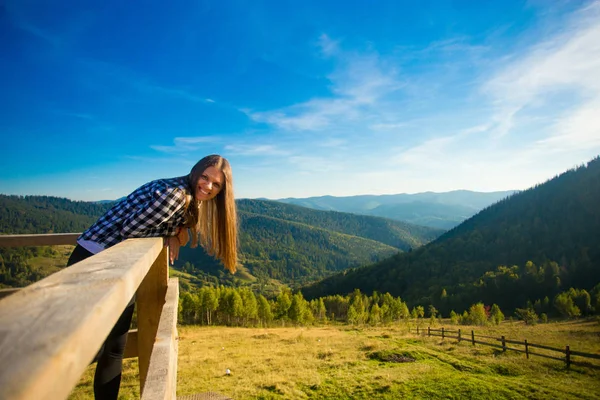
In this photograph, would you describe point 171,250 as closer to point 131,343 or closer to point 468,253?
point 131,343

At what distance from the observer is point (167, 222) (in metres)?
2.52

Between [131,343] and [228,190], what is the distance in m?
1.52

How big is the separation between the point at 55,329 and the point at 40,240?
3867 mm

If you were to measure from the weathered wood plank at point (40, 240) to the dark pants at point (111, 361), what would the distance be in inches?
54.5

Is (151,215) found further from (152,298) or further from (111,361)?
(111,361)

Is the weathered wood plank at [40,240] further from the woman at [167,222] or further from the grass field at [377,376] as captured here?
the grass field at [377,376]

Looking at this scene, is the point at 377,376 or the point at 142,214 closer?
the point at 142,214

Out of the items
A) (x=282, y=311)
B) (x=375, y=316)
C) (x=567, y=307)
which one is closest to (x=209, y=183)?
(x=282, y=311)

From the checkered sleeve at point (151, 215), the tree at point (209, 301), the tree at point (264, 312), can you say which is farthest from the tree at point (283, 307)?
the checkered sleeve at point (151, 215)

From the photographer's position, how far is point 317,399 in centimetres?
953

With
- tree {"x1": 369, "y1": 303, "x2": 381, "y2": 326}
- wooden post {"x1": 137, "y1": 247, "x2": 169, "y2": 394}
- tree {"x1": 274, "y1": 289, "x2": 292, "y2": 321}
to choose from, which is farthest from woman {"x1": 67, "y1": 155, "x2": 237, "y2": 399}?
tree {"x1": 369, "y1": 303, "x2": 381, "y2": 326}

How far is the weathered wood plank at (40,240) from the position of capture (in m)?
3.15

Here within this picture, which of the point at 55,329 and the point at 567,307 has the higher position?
the point at 55,329

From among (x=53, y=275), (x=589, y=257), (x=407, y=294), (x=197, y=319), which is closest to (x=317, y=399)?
(x=53, y=275)
